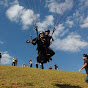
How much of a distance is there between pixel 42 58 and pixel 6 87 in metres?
3.59

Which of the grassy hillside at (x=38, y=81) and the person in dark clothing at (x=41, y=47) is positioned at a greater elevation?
the person in dark clothing at (x=41, y=47)

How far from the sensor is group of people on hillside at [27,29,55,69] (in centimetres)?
1081

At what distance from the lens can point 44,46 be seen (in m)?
10.8

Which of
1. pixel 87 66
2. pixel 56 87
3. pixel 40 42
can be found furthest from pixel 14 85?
pixel 87 66

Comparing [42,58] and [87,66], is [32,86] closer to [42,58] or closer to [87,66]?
[42,58]

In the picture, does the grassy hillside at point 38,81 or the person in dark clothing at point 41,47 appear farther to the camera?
the person in dark clothing at point 41,47

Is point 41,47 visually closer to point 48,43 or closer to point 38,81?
point 48,43

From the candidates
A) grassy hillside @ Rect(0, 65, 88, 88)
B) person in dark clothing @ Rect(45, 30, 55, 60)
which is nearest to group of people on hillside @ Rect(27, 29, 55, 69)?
person in dark clothing @ Rect(45, 30, 55, 60)

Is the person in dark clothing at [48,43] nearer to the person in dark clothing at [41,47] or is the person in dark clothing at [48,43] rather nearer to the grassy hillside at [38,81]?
the person in dark clothing at [41,47]

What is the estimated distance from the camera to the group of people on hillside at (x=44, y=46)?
35.5 ft

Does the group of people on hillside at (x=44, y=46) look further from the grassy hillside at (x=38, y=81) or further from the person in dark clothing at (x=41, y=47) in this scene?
the grassy hillside at (x=38, y=81)

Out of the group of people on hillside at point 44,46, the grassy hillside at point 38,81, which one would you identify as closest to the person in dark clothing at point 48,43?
the group of people on hillside at point 44,46

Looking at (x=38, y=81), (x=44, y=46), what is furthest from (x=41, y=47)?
(x=38, y=81)

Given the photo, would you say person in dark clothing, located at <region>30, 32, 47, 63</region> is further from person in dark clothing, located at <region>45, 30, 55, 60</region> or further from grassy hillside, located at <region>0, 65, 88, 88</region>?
grassy hillside, located at <region>0, 65, 88, 88</region>
